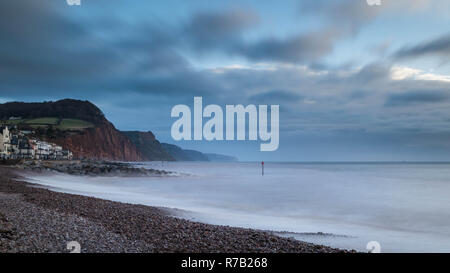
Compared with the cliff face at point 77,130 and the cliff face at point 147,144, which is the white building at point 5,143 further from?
the cliff face at point 147,144

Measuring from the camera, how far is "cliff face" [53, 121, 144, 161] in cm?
8958

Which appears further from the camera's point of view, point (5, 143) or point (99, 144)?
point (99, 144)

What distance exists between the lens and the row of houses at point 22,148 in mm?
55219

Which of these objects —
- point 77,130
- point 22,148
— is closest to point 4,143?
point 22,148

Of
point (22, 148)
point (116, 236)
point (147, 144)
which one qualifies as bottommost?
point (116, 236)

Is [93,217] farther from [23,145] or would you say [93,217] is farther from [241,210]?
[23,145]

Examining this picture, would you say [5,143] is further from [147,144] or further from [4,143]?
[147,144]

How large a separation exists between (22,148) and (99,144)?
3782 cm

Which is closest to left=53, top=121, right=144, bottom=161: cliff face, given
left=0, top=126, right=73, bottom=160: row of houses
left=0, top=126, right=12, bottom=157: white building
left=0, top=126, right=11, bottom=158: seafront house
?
left=0, top=126, right=73, bottom=160: row of houses

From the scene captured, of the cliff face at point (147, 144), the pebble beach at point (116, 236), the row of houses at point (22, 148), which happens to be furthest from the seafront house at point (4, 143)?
the cliff face at point (147, 144)

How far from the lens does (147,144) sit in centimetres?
19150

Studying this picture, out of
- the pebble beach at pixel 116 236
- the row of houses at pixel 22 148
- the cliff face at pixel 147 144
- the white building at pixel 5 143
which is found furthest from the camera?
the cliff face at pixel 147 144

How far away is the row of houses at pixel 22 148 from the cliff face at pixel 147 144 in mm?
106257

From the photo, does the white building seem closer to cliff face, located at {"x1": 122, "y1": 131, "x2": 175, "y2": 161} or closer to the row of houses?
the row of houses
